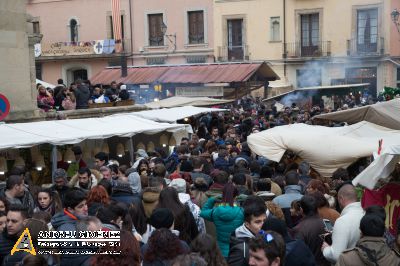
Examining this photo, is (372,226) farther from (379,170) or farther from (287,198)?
(287,198)

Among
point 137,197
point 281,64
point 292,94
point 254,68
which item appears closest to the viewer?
point 137,197

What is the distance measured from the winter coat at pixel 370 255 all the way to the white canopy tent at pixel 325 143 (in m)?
4.86

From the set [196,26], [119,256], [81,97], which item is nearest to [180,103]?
[81,97]

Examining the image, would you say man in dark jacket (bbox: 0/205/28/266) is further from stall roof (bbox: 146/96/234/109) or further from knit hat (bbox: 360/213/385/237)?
stall roof (bbox: 146/96/234/109)

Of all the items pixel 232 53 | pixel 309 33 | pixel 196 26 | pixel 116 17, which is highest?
pixel 116 17

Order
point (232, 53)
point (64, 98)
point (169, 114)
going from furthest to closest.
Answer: point (232, 53) < point (169, 114) < point (64, 98)

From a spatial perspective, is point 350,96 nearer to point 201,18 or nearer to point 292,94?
point 292,94

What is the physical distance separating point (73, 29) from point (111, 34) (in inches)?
103

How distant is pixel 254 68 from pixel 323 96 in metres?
3.24

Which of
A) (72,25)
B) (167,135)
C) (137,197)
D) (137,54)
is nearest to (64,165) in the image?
(167,135)

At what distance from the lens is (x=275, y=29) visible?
3347 cm

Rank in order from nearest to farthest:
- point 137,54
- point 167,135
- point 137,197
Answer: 1. point 137,197
2. point 167,135
3. point 137,54

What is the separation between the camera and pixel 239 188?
7777 millimetres

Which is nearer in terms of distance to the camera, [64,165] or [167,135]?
[64,165]
